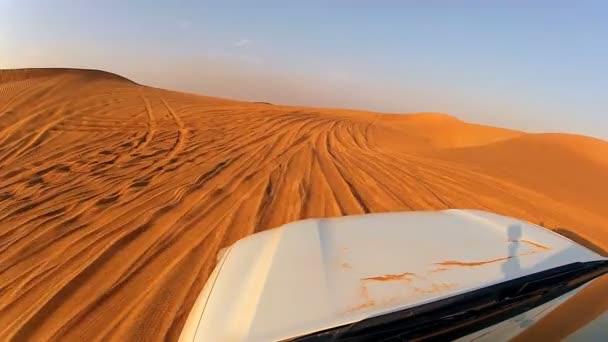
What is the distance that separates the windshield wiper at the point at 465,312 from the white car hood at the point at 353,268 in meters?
0.05

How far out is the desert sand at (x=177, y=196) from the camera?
3.41 m

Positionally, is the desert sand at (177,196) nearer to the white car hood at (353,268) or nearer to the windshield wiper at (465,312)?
the windshield wiper at (465,312)

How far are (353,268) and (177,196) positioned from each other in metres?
4.37

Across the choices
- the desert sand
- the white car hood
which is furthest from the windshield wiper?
the desert sand

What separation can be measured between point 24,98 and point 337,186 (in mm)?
12666

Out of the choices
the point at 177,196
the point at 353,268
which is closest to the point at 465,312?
the point at 353,268

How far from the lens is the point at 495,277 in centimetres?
211

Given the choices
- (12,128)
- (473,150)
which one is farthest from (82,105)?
(473,150)

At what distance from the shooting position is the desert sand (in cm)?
341

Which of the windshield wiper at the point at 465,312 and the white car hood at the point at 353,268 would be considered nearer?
the windshield wiper at the point at 465,312

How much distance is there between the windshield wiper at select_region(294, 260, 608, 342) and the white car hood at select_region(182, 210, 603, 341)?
0.05m

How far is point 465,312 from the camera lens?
74.9 inches

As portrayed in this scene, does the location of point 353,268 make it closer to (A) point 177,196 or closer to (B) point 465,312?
(B) point 465,312

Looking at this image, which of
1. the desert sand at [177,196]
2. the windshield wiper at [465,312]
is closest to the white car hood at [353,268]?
the windshield wiper at [465,312]
